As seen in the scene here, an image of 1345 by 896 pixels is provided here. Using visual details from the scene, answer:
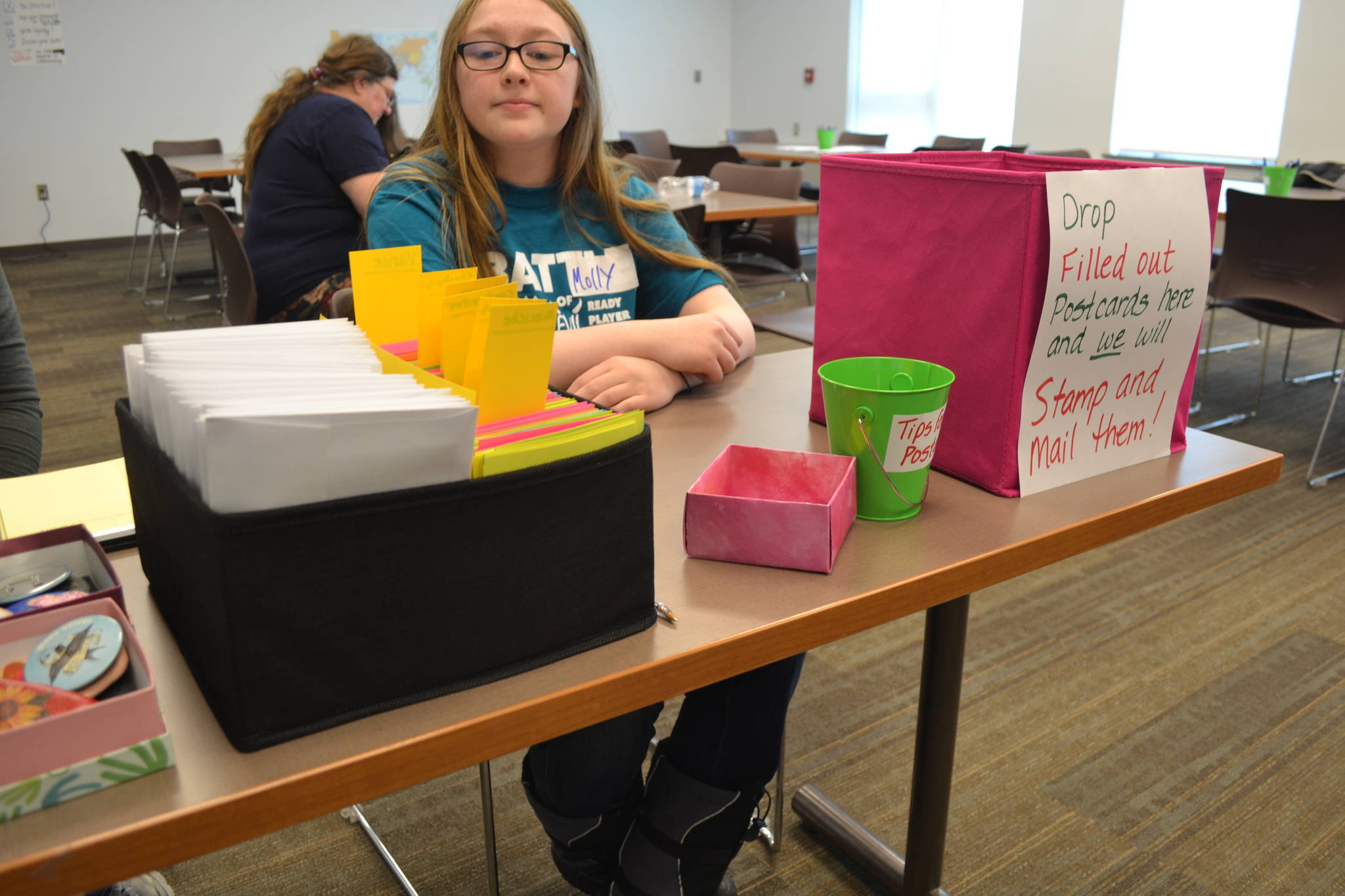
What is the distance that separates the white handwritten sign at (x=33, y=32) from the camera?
6414 mm

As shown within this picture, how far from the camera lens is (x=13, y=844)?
44 centimetres

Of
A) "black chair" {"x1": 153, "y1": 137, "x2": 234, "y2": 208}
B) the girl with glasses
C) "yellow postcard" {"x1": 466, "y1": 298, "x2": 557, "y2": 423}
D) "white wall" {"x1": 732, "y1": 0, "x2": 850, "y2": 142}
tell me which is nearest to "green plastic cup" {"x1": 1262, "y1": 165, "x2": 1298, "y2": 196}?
the girl with glasses

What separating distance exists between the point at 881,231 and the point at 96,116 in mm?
7715

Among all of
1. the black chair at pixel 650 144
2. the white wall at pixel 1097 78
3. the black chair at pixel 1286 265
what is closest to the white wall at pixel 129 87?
the black chair at pixel 650 144

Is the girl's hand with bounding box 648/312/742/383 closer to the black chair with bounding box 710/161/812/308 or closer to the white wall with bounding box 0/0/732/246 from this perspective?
the black chair with bounding box 710/161/812/308

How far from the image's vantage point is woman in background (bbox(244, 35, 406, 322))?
2.65 m

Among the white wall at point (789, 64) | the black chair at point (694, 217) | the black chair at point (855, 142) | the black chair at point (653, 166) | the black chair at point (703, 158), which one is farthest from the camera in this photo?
the white wall at point (789, 64)

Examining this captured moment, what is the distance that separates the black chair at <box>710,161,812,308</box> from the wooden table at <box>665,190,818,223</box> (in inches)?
2.3

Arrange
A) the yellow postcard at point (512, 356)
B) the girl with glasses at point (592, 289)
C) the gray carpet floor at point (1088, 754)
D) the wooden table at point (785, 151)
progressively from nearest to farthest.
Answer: the yellow postcard at point (512, 356) < the girl with glasses at point (592, 289) < the gray carpet floor at point (1088, 754) < the wooden table at point (785, 151)

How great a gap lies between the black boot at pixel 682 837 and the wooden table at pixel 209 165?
13.1 ft

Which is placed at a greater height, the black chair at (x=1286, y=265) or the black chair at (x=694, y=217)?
the black chair at (x=694, y=217)

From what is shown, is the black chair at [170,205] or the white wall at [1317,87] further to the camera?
the white wall at [1317,87]

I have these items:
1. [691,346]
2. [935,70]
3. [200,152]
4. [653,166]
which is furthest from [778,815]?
[935,70]

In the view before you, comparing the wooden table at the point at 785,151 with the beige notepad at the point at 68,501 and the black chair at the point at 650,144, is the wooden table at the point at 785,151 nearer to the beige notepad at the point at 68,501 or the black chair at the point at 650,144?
the black chair at the point at 650,144
